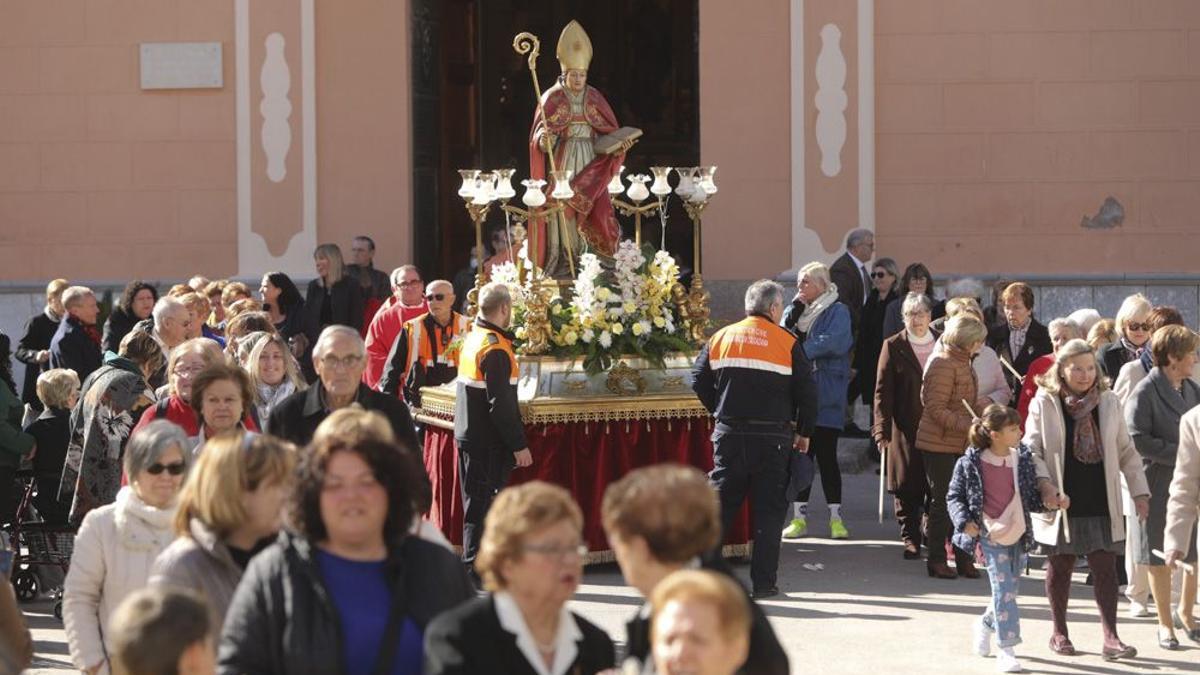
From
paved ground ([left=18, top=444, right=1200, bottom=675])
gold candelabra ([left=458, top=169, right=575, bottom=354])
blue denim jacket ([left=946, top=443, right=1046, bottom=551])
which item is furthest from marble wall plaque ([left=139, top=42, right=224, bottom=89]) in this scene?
blue denim jacket ([left=946, top=443, right=1046, bottom=551])

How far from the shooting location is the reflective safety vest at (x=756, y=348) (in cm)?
1005

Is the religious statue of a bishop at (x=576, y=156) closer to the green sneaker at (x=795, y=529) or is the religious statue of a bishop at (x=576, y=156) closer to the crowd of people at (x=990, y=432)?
the crowd of people at (x=990, y=432)

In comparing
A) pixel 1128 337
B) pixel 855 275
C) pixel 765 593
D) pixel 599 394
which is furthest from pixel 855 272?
pixel 765 593

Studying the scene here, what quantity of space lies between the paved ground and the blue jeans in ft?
0.53

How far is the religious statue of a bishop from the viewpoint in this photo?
11445 mm

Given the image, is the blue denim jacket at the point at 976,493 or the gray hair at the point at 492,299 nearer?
the blue denim jacket at the point at 976,493

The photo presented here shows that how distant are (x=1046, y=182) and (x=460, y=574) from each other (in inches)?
438

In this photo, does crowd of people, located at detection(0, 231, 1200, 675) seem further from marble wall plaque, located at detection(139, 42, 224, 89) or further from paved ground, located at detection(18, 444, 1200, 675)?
marble wall plaque, located at detection(139, 42, 224, 89)

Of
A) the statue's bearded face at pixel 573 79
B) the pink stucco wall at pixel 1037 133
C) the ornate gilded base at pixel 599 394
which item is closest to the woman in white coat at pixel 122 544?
the ornate gilded base at pixel 599 394

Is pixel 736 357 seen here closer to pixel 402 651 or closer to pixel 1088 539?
pixel 1088 539

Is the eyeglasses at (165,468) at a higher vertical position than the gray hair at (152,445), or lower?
lower

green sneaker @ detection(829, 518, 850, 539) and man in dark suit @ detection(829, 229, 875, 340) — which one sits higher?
man in dark suit @ detection(829, 229, 875, 340)

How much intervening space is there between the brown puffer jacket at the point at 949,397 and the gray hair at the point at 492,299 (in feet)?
7.59

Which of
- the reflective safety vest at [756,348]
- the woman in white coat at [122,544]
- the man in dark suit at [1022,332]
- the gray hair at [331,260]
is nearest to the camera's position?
the woman in white coat at [122,544]
